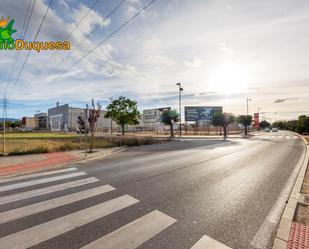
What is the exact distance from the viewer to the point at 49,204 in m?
4.59

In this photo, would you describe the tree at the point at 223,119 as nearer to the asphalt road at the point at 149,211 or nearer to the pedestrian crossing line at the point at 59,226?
the asphalt road at the point at 149,211

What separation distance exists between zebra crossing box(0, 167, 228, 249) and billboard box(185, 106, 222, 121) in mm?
52626

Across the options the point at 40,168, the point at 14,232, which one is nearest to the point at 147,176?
the point at 14,232

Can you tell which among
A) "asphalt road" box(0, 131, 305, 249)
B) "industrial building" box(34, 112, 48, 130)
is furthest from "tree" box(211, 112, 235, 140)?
"industrial building" box(34, 112, 48, 130)

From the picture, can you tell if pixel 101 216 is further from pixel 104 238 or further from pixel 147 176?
pixel 147 176

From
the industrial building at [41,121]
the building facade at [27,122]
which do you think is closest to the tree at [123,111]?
the industrial building at [41,121]

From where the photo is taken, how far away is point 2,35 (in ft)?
36.7

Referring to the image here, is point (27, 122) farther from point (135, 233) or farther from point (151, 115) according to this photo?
point (135, 233)

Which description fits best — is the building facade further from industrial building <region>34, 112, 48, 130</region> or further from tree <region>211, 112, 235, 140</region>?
tree <region>211, 112, 235, 140</region>

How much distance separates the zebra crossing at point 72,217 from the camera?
3.08 meters

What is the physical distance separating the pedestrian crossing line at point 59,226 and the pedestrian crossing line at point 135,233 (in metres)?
0.73

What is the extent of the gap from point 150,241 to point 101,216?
4.44 feet

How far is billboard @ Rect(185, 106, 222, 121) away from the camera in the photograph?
5725 centimetres

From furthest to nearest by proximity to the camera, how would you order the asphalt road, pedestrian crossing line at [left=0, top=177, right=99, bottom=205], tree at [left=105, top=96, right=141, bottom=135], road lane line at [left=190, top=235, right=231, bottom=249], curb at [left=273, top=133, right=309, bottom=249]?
tree at [left=105, top=96, right=141, bottom=135], pedestrian crossing line at [left=0, top=177, right=99, bottom=205], the asphalt road, curb at [left=273, top=133, right=309, bottom=249], road lane line at [left=190, top=235, right=231, bottom=249]
